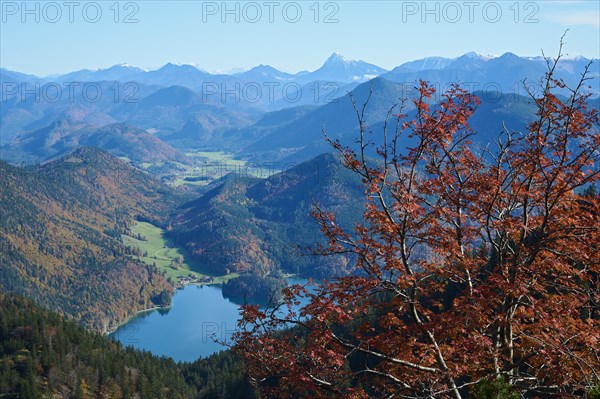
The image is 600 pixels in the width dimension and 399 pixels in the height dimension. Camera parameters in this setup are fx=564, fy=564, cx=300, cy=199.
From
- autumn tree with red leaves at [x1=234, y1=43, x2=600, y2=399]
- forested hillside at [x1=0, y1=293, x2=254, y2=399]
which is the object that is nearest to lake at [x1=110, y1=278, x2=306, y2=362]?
forested hillside at [x1=0, y1=293, x2=254, y2=399]

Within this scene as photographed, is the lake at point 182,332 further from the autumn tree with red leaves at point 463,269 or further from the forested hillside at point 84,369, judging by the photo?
the autumn tree with red leaves at point 463,269

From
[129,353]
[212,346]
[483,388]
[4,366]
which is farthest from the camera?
[212,346]

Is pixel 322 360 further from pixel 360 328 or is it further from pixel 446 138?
pixel 446 138

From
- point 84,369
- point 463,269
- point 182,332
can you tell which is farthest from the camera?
point 182,332

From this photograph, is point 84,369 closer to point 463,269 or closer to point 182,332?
point 182,332

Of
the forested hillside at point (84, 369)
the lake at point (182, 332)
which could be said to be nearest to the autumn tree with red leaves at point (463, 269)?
the forested hillside at point (84, 369)

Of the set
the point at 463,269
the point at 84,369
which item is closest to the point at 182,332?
the point at 84,369

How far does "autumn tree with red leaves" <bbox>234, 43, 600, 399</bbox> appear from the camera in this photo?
39.5 feet

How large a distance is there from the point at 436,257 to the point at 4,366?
332ft

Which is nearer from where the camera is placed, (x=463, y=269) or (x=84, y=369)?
(x=463, y=269)

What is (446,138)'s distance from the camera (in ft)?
40.8

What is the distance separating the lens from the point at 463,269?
13.6 meters

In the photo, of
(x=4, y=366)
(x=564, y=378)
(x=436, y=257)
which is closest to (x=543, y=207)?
(x=436, y=257)

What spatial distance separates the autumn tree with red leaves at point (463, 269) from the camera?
12047mm
